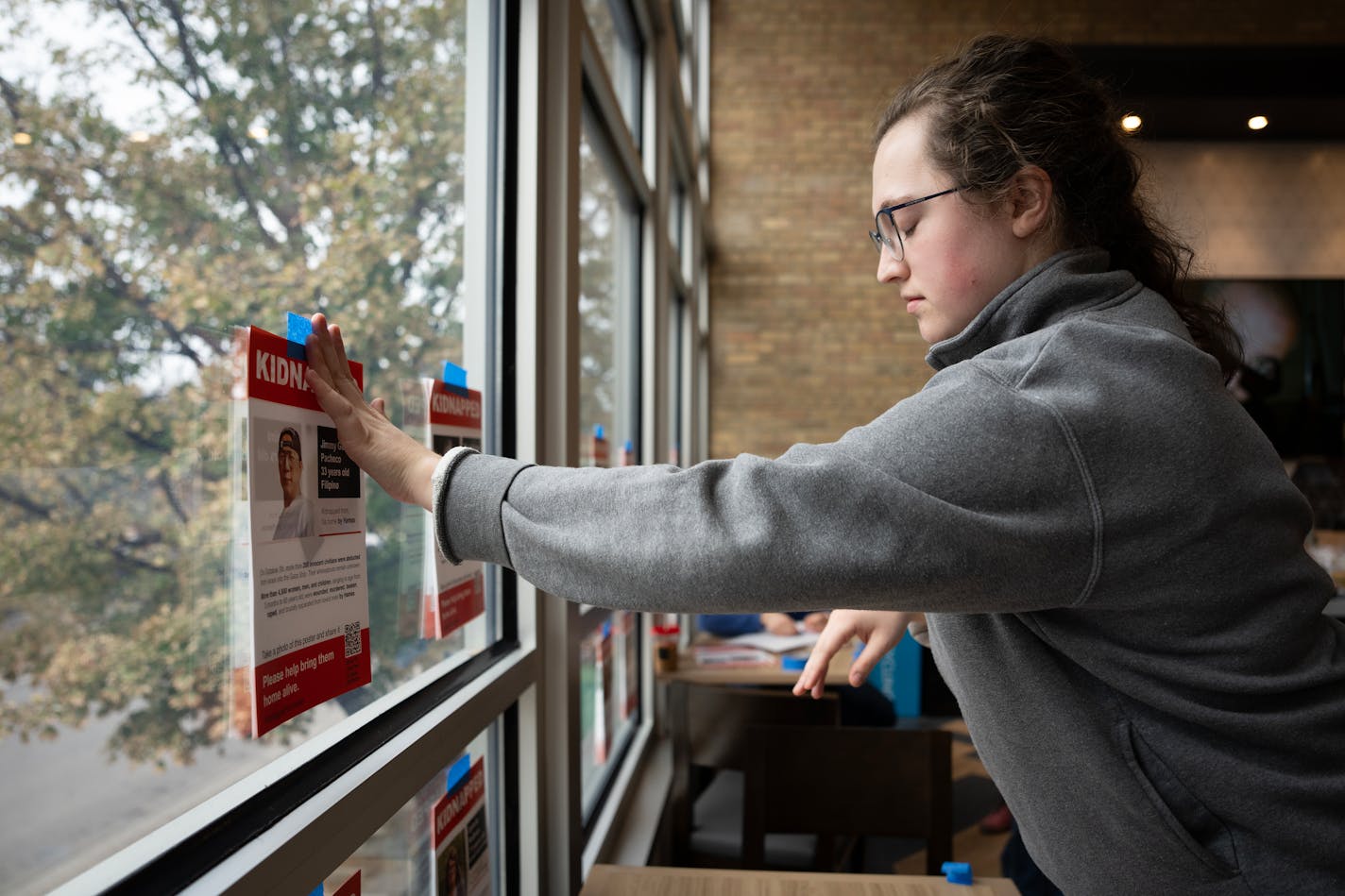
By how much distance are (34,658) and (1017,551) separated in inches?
29.2

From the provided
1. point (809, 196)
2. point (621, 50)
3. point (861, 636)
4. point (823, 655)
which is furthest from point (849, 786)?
point (809, 196)

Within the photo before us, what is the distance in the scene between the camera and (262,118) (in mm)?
955

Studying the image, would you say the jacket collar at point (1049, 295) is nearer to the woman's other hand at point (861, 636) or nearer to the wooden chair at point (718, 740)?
the woman's other hand at point (861, 636)

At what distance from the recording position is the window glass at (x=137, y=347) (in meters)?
0.64

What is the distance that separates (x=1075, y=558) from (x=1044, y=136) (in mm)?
506

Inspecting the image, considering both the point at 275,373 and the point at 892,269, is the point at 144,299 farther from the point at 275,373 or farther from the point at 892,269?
the point at 892,269

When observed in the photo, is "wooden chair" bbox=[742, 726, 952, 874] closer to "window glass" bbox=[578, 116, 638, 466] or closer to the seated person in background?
"window glass" bbox=[578, 116, 638, 466]

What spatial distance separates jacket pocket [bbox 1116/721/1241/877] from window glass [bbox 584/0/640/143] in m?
2.28

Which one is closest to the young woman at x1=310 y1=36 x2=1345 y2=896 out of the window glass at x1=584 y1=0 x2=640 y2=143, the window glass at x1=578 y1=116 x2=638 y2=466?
the window glass at x1=578 y1=116 x2=638 y2=466

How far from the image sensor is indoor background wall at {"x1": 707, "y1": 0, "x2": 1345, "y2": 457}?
23.7ft

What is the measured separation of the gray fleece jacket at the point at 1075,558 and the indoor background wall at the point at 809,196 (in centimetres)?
611

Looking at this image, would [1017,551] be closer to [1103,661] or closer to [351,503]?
[1103,661]

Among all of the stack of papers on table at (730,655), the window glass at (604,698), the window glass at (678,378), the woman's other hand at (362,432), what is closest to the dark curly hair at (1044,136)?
the woman's other hand at (362,432)

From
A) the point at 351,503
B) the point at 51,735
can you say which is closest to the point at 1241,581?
the point at 351,503
